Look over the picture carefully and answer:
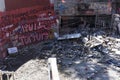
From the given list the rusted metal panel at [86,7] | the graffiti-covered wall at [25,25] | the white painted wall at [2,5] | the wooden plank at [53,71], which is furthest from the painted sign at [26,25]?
the wooden plank at [53,71]

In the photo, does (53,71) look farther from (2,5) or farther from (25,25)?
(25,25)

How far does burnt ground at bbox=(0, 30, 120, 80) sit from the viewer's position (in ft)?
24.7

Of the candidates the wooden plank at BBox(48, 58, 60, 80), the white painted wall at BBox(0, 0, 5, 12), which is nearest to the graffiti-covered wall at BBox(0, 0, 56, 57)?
the white painted wall at BBox(0, 0, 5, 12)

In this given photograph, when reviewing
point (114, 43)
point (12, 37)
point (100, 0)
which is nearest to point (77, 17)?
point (100, 0)

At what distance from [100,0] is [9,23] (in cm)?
543

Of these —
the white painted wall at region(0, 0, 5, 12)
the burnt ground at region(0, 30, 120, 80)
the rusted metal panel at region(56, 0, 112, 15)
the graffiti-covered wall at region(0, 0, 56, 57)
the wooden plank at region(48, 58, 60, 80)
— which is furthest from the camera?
the rusted metal panel at region(56, 0, 112, 15)

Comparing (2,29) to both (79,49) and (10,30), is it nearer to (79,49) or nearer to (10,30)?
(10,30)

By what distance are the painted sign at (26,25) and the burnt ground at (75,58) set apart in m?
0.34

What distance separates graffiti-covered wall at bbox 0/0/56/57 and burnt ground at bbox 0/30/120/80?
12.9 inches

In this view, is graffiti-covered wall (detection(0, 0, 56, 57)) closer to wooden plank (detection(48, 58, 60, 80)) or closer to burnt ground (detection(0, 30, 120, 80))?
burnt ground (detection(0, 30, 120, 80))

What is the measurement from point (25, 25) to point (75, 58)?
2420 millimetres

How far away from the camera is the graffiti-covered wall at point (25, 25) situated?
369 inches

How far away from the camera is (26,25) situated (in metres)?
10.2

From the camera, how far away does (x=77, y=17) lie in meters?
12.8
